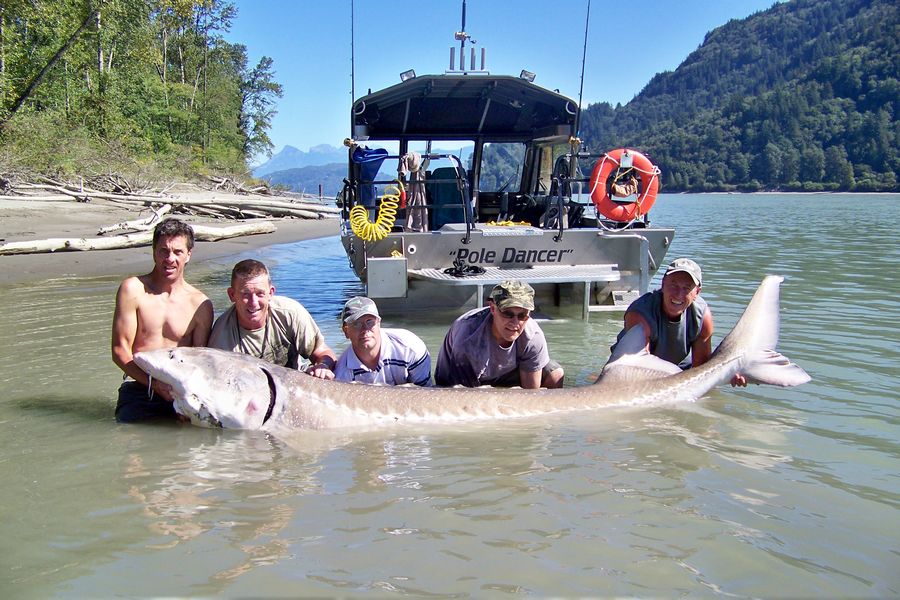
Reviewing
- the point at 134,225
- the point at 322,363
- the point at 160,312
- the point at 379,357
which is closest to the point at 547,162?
the point at 379,357

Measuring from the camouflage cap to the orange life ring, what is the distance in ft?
15.5

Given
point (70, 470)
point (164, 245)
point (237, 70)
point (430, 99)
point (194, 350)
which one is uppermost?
point (237, 70)

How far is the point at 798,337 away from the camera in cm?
786

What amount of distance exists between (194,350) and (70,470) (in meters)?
0.90

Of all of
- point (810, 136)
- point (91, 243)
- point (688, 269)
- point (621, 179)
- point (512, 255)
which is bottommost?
point (91, 243)

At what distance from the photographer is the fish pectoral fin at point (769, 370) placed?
4980 millimetres

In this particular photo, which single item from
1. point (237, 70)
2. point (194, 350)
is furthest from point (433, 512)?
point (237, 70)

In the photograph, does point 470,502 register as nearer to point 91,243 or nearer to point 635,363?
point 635,363

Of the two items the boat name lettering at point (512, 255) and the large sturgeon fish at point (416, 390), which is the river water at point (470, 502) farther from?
the boat name lettering at point (512, 255)

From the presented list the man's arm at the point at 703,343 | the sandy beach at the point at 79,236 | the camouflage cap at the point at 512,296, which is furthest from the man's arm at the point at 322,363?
the sandy beach at the point at 79,236

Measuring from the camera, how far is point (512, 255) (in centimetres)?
885

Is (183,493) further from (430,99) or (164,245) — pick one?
(430,99)

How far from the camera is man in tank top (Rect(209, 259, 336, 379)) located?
4.55 m

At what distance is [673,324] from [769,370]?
0.75 meters
